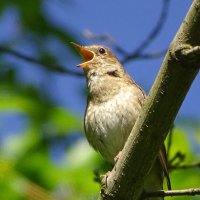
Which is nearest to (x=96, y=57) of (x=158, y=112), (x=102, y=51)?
(x=102, y=51)

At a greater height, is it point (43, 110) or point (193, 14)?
point (43, 110)

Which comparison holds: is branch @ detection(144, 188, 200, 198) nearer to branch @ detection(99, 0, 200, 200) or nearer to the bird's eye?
branch @ detection(99, 0, 200, 200)

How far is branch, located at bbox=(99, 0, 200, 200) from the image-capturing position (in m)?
2.76

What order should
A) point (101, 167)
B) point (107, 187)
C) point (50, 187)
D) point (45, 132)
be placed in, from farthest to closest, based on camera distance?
1. point (45, 132)
2. point (101, 167)
3. point (50, 187)
4. point (107, 187)

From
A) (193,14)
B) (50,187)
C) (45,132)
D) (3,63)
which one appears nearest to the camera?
(193,14)

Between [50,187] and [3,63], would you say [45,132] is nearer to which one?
[50,187]

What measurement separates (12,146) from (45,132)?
643 millimetres

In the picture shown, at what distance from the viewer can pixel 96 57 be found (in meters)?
5.71

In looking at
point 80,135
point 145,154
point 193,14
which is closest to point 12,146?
point 80,135

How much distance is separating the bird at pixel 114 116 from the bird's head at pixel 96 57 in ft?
0.76

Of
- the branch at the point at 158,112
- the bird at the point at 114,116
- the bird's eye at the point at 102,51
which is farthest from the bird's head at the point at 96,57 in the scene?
the branch at the point at 158,112

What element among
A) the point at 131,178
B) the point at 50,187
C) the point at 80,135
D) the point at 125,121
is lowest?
the point at 131,178

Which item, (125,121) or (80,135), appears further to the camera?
(80,135)

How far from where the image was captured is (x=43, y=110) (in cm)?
553
